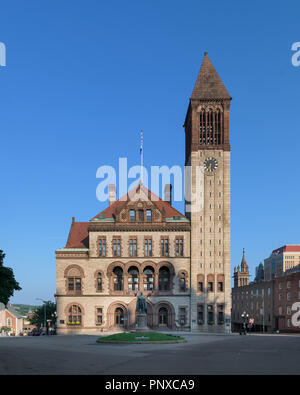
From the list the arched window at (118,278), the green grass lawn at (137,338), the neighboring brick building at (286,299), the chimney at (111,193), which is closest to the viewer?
the green grass lawn at (137,338)

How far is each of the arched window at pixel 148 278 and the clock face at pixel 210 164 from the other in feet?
59.7

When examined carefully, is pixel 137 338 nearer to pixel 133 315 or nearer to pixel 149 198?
pixel 133 315

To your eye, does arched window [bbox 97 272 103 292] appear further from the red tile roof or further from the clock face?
the clock face

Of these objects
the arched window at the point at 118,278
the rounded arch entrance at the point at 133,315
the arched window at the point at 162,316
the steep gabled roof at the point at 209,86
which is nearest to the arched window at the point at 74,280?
the arched window at the point at 118,278

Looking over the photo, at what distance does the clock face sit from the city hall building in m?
1.62

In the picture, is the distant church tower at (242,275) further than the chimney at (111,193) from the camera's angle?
Yes

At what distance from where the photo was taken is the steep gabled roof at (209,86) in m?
87.8

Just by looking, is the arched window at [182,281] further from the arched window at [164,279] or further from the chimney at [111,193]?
the chimney at [111,193]

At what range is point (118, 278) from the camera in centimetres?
8350

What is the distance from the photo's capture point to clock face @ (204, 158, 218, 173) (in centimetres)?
8538

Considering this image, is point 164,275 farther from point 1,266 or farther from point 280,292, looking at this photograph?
point 1,266

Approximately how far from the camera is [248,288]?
13738cm

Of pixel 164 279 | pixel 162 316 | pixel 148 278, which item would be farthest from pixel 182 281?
pixel 162 316
